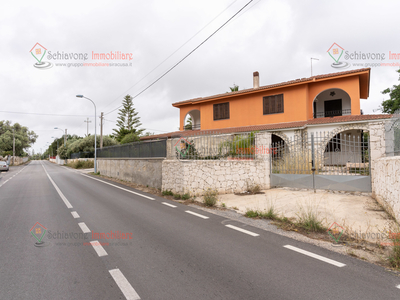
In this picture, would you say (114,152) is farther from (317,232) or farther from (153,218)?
(317,232)

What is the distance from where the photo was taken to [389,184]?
20.1 ft

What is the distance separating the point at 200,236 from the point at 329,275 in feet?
8.22

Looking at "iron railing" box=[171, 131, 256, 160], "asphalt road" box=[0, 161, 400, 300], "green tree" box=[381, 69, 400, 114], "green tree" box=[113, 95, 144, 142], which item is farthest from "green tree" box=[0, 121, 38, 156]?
"green tree" box=[381, 69, 400, 114]

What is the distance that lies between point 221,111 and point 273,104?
5.34m

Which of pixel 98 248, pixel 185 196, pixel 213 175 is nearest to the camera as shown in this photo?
pixel 98 248

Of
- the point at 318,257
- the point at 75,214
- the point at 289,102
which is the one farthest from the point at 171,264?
the point at 289,102

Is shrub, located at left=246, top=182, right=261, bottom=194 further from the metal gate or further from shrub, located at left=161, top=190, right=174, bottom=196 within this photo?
shrub, located at left=161, top=190, right=174, bottom=196

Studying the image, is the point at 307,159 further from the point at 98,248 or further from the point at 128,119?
the point at 128,119

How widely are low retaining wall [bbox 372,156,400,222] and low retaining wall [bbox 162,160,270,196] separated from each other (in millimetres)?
4211

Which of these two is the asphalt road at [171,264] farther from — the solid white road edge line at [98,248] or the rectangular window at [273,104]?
the rectangular window at [273,104]

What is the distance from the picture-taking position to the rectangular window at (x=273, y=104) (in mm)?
20462

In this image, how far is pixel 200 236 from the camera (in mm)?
5156

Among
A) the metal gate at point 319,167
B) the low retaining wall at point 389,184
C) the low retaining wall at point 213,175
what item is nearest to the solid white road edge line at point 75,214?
the low retaining wall at point 213,175

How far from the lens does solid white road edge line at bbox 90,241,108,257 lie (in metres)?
4.28
